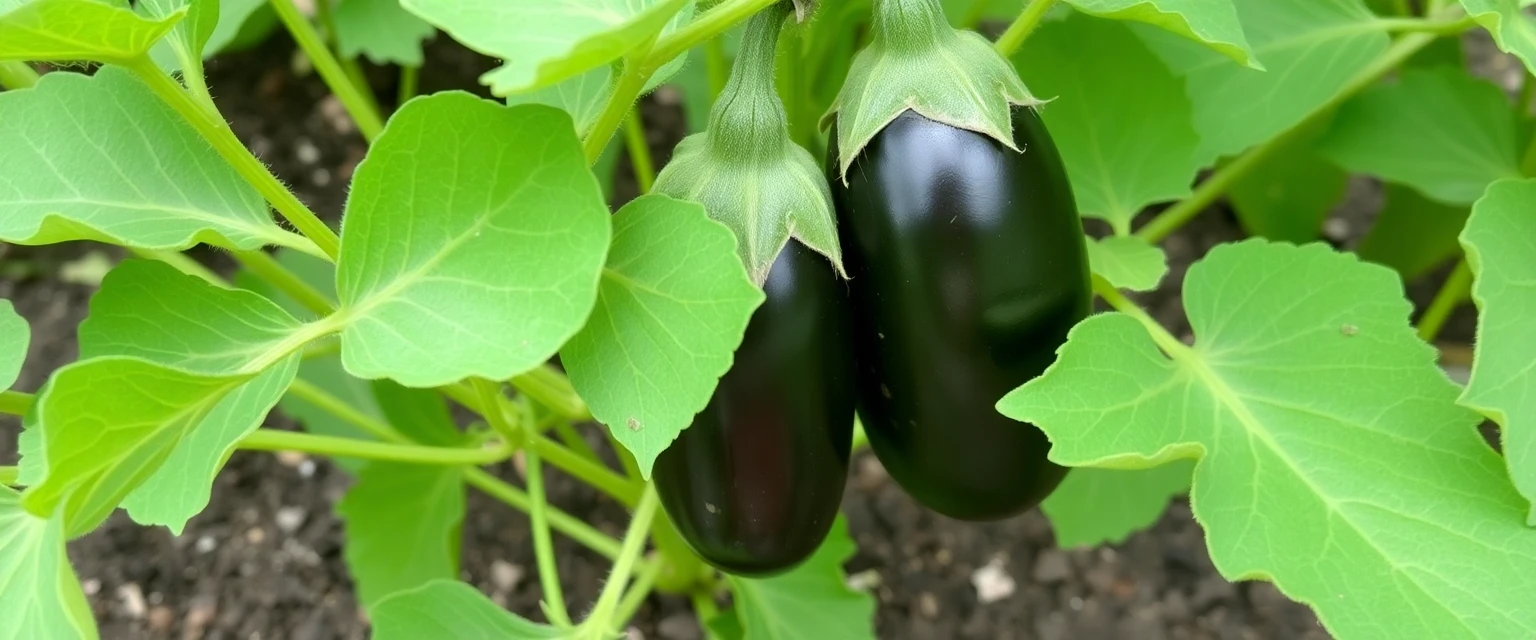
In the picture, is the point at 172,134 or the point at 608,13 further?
the point at 172,134

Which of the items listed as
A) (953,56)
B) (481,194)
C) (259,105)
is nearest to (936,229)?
(953,56)

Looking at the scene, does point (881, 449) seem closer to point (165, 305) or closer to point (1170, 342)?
point (1170, 342)

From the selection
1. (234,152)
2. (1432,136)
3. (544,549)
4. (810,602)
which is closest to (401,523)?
(544,549)

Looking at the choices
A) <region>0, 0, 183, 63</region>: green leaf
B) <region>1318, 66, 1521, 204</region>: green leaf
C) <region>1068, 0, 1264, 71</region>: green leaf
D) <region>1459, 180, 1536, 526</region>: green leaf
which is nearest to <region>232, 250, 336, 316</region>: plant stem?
<region>0, 0, 183, 63</region>: green leaf

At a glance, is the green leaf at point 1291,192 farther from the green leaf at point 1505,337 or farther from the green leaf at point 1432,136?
the green leaf at point 1505,337

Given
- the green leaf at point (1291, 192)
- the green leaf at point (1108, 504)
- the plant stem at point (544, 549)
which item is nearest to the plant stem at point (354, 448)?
Answer: the plant stem at point (544, 549)
